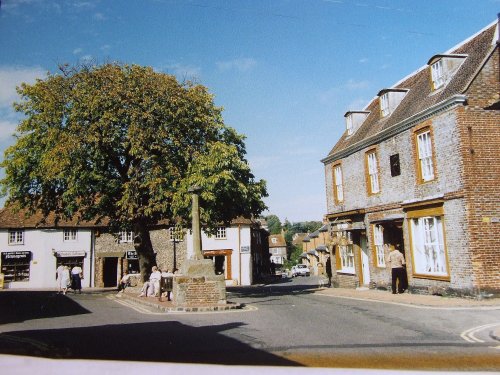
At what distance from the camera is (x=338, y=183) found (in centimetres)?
2267

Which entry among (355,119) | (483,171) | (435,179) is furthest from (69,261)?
(483,171)

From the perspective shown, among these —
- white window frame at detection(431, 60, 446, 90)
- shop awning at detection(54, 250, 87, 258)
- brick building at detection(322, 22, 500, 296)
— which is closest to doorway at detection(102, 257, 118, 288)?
shop awning at detection(54, 250, 87, 258)

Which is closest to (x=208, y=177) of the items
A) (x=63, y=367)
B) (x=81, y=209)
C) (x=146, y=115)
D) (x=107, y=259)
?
(x=146, y=115)

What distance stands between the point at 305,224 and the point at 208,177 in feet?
521

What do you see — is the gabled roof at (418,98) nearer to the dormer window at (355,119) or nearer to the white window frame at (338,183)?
the dormer window at (355,119)

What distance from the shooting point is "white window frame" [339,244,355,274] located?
2172 centimetres

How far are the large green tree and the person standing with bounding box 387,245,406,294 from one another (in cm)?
672

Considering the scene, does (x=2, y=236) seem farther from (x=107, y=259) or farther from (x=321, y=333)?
(x=321, y=333)

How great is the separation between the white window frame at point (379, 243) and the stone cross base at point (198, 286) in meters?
8.03

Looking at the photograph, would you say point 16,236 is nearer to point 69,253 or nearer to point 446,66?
point 69,253

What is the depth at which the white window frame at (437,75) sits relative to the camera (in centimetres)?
1625

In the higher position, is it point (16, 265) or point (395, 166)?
point (395, 166)

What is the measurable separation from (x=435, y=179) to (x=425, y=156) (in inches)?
44.9

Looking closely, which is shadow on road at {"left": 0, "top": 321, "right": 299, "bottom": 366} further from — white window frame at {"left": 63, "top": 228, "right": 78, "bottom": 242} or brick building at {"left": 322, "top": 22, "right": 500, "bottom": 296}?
white window frame at {"left": 63, "top": 228, "right": 78, "bottom": 242}
